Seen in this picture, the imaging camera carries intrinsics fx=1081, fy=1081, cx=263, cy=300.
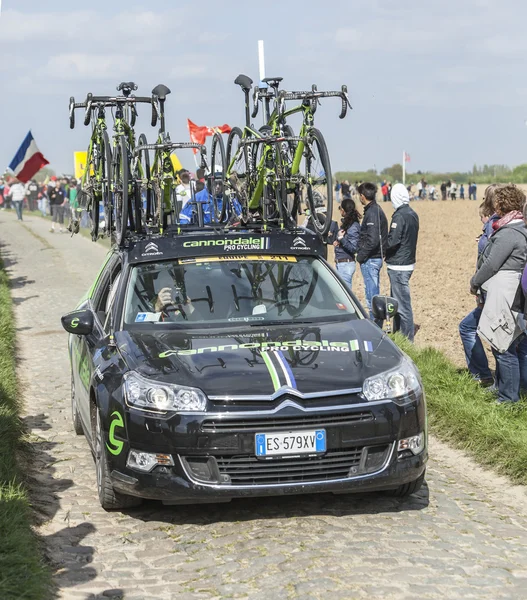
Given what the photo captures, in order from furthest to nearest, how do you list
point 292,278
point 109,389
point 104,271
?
point 104,271 < point 292,278 < point 109,389

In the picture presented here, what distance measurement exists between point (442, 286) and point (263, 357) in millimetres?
14390

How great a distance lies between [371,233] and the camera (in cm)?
1239

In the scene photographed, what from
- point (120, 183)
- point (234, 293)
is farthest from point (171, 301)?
point (120, 183)

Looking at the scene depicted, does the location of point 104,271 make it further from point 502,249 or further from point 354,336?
point 502,249

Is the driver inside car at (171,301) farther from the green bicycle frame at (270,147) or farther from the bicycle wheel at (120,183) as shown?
the green bicycle frame at (270,147)

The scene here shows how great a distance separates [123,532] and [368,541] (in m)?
1.43

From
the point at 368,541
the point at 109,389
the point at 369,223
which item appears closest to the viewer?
the point at 368,541

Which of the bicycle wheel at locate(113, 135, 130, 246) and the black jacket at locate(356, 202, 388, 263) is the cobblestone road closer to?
the bicycle wheel at locate(113, 135, 130, 246)

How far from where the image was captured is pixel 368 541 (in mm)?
5930

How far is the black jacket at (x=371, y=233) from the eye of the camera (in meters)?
12.3

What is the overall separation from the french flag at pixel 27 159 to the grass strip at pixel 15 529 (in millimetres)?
18588

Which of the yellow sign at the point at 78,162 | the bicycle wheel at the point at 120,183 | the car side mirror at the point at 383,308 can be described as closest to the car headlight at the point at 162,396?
the car side mirror at the point at 383,308

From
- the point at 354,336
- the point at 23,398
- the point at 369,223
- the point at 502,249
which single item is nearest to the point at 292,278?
the point at 354,336

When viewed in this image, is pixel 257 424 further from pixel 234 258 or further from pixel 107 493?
pixel 234 258
